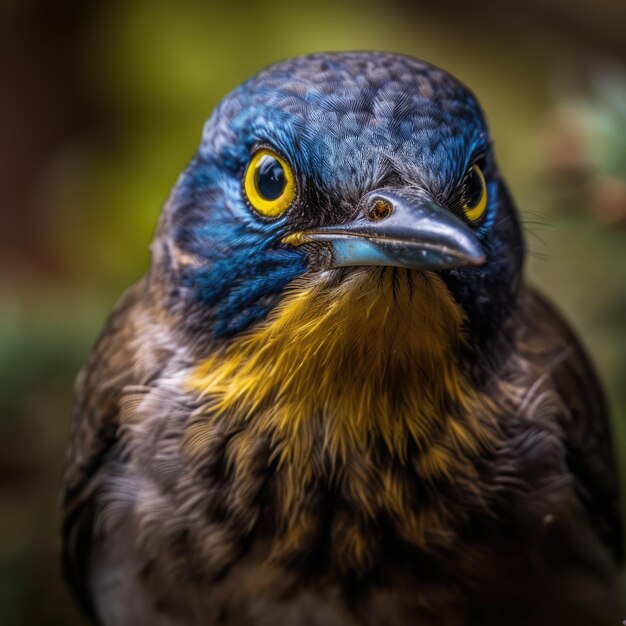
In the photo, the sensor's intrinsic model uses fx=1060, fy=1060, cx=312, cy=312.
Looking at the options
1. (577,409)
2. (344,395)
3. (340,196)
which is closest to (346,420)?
(344,395)

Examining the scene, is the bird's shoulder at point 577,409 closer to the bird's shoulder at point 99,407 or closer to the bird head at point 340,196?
the bird head at point 340,196

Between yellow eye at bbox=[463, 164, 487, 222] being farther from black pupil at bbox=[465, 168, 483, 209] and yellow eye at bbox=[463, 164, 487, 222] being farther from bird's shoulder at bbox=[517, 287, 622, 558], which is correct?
bird's shoulder at bbox=[517, 287, 622, 558]

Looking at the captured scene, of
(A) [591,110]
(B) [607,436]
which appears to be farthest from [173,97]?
(B) [607,436]

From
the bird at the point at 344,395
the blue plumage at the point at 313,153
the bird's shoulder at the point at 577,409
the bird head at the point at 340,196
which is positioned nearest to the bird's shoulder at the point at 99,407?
the bird at the point at 344,395

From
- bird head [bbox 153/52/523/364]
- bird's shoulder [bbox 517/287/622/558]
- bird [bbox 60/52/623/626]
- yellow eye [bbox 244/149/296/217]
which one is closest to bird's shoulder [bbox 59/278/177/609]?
bird [bbox 60/52/623/626]

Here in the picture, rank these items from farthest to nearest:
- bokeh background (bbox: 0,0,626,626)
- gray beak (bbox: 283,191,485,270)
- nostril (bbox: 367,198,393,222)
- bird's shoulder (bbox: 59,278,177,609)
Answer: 1. bokeh background (bbox: 0,0,626,626)
2. bird's shoulder (bbox: 59,278,177,609)
3. nostril (bbox: 367,198,393,222)
4. gray beak (bbox: 283,191,485,270)

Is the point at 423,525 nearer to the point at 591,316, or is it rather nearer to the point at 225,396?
the point at 225,396
